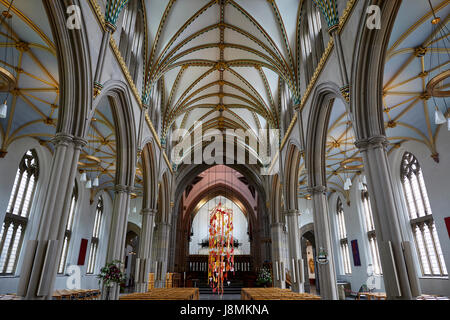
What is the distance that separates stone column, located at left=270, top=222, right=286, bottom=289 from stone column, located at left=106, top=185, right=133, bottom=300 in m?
10.4

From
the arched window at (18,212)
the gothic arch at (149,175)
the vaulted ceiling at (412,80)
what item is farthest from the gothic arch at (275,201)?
the arched window at (18,212)

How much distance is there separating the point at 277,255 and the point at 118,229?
38.7 feet

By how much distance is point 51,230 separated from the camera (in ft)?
18.7

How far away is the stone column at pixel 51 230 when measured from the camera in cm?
535

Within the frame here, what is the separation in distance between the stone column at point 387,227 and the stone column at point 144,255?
10.5m

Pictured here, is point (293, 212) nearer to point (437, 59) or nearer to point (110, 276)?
point (437, 59)

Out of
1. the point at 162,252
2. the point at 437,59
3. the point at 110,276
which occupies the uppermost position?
the point at 437,59

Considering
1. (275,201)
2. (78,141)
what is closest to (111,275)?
(78,141)

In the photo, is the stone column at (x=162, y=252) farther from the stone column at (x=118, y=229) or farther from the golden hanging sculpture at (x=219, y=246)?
the stone column at (x=118, y=229)

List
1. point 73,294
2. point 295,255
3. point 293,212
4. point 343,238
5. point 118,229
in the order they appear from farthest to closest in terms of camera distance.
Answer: point 343,238, point 73,294, point 293,212, point 295,255, point 118,229

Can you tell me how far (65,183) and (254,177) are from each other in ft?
56.7

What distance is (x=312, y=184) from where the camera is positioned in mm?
10352

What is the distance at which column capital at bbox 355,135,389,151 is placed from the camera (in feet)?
20.8
